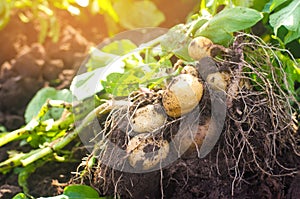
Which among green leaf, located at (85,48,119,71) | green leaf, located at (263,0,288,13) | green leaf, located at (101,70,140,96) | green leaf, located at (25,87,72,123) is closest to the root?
green leaf, located at (263,0,288,13)

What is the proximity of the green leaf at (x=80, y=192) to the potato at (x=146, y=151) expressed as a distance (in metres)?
0.14

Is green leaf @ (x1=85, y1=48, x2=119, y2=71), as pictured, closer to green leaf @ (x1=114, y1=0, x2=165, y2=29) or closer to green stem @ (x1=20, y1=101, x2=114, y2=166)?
green stem @ (x1=20, y1=101, x2=114, y2=166)

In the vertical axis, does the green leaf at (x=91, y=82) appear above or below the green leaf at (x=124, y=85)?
below

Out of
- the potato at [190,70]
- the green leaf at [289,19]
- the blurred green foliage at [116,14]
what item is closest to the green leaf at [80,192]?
the potato at [190,70]

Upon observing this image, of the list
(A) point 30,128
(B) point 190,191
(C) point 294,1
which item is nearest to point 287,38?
(C) point 294,1

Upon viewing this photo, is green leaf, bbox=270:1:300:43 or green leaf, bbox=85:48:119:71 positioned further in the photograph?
green leaf, bbox=85:48:119:71

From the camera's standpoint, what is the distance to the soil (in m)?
1.32

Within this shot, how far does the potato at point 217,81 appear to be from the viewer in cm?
135

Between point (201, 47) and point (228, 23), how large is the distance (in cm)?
10

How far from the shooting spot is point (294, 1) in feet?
4.85

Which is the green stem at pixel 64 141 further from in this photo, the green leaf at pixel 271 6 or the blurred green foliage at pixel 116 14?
the blurred green foliage at pixel 116 14

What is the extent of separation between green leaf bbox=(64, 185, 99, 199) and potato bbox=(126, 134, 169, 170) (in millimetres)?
141

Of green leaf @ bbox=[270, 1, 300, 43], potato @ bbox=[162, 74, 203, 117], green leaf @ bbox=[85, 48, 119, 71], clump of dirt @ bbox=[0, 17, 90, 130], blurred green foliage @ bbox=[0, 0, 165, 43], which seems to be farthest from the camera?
blurred green foliage @ bbox=[0, 0, 165, 43]

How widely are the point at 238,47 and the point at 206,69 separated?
0.36ft
